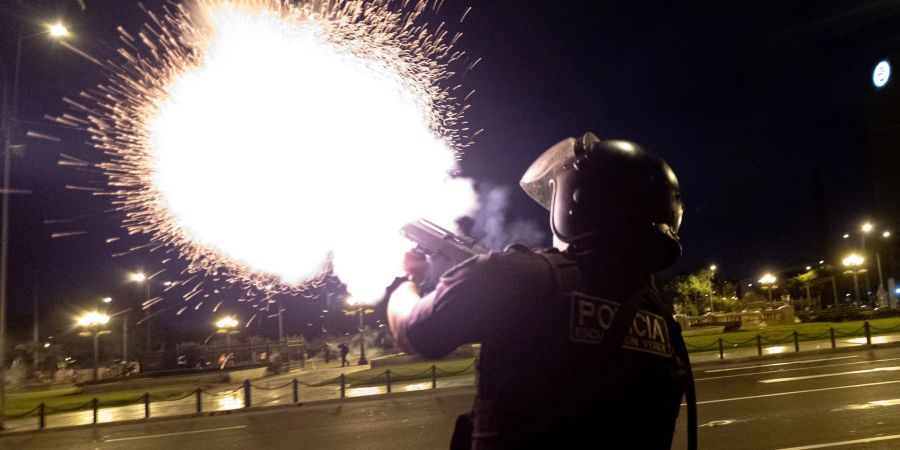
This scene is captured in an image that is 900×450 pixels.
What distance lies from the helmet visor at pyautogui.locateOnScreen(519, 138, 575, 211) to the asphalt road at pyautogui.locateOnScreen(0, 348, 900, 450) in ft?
24.4

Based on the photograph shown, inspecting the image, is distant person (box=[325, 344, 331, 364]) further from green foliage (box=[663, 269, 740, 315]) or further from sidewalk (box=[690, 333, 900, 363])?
green foliage (box=[663, 269, 740, 315])

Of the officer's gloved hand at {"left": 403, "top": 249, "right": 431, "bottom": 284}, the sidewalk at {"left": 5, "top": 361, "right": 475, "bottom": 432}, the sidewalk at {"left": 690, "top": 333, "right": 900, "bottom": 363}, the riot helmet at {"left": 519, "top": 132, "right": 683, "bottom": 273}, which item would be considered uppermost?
the riot helmet at {"left": 519, "top": 132, "right": 683, "bottom": 273}

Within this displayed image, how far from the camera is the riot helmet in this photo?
68.7 inches

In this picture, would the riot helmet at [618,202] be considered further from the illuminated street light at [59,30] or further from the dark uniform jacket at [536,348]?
the illuminated street light at [59,30]

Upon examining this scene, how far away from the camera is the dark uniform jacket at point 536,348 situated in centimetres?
150

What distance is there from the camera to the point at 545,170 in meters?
2.24

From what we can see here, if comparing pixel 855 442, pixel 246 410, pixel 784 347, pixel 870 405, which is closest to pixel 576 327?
pixel 855 442

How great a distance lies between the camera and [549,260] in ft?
5.25

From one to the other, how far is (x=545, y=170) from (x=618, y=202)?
0.50m

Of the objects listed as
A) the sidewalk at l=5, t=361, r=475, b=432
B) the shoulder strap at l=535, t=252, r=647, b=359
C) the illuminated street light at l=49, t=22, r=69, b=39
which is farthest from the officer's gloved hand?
the illuminated street light at l=49, t=22, r=69, b=39

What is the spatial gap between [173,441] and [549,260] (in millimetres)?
13852

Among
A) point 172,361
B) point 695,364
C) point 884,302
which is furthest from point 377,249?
point 884,302

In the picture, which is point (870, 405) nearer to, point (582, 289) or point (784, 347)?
point (582, 289)

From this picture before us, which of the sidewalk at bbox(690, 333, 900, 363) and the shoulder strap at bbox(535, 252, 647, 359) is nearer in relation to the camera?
the shoulder strap at bbox(535, 252, 647, 359)
